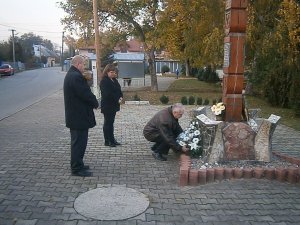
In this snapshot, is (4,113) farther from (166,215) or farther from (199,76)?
(199,76)

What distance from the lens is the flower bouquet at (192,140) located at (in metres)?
5.98

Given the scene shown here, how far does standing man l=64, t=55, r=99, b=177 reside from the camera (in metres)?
5.24

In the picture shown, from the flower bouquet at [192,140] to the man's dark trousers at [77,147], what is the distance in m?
1.69

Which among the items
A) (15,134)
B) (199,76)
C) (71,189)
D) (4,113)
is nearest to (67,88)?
(71,189)

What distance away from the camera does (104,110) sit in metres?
7.33

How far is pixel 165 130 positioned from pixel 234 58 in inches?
66.8

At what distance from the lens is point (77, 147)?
18.0 feet

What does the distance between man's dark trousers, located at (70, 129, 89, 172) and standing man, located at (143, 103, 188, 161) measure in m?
1.40

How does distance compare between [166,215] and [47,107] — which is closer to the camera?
[166,215]

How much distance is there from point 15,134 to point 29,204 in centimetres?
489

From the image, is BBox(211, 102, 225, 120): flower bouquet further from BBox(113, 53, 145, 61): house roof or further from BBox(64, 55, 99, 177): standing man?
BBox(113, 53, 145, 61): house roof

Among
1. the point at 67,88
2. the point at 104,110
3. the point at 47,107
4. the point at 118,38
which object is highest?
the point at 118,38

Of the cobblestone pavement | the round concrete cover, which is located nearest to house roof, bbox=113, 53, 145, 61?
the cobblestone pavement

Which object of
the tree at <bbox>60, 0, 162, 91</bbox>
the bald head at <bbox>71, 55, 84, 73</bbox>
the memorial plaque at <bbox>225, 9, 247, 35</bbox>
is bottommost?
the bald head at <bbox>71, 55, 84, 73</bbox>
